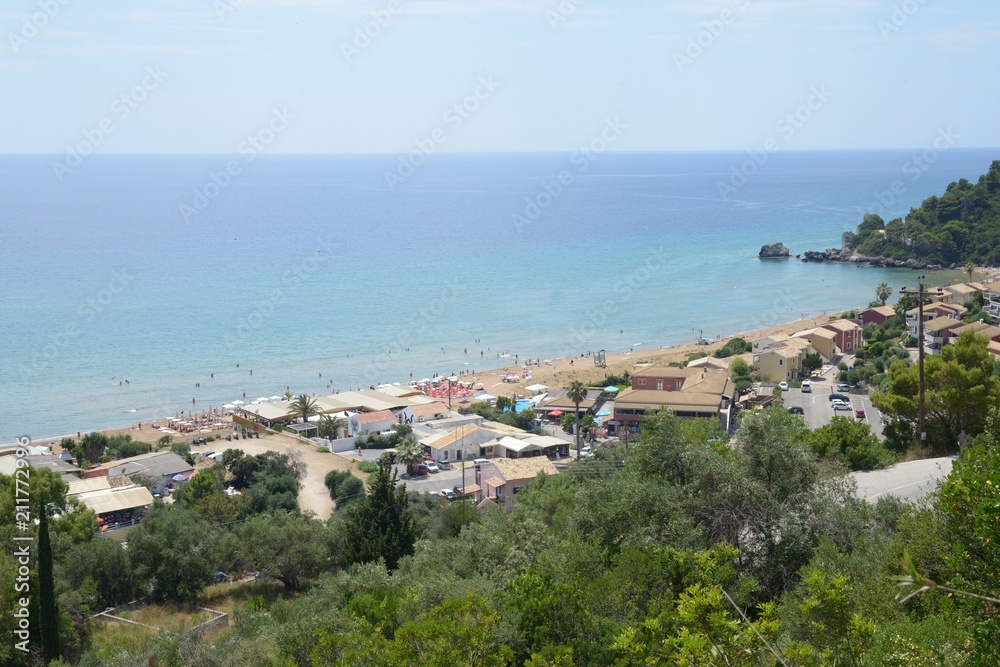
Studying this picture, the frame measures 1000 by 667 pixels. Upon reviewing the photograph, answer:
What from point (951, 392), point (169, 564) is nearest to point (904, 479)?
point (951, 392)

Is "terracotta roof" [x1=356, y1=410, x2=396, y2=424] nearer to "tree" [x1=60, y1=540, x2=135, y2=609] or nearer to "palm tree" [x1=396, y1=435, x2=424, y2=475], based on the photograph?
"palm tree" [x1=396, y1=435, x2=424, y2=475]

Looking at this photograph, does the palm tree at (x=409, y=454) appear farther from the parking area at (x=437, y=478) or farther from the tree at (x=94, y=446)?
the tree at (x=94, y=446)

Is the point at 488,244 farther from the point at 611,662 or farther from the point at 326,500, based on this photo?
the point at 611,662

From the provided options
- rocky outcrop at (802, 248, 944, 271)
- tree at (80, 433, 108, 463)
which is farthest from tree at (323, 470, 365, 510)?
rocky outcrop at (802, 248, 944, 271)

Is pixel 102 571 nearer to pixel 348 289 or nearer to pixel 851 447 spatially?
pixel 851 447

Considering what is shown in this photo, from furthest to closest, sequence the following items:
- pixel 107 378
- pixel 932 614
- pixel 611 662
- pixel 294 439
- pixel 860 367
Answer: pixel 107 378
pixel 860 367
pixel 294 439
pixel 611 662
pixel 932 614

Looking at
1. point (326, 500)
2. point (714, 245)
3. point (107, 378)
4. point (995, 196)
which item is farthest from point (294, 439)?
point (995, 196)

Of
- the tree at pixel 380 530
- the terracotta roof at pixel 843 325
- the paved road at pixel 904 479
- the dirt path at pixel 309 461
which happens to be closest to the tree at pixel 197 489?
the dirt path at pixel 309 461
